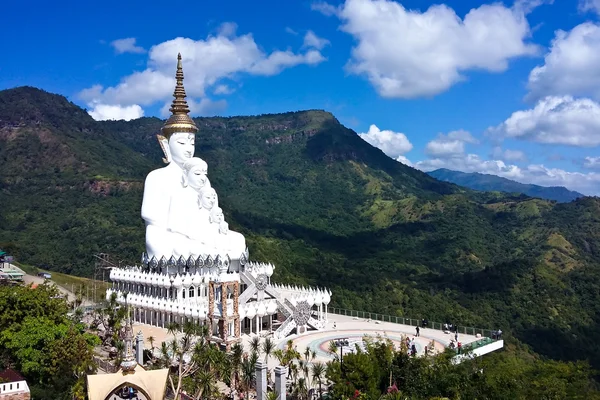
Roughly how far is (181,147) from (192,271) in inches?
403

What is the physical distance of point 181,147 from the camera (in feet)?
143

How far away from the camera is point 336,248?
10931 cm

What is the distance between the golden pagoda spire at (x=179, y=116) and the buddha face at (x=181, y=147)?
1.34ft

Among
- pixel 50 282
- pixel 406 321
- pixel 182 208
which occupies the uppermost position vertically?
pixel 182 208

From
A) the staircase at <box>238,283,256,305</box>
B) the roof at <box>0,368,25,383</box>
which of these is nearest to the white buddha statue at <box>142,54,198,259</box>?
the staircase at <box>238,283,256,305</box>

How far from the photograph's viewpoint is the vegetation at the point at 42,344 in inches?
963

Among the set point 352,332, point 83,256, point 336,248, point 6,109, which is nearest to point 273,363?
point 352,332

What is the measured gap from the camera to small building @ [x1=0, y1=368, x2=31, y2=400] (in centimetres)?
2200

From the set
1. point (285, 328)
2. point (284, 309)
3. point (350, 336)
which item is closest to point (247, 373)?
point (285, 328)

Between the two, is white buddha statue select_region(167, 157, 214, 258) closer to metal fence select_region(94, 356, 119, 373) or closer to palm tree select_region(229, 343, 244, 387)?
metal fence select_region(94, 356, 119, 373)

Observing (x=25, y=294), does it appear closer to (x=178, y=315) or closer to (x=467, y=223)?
(x=178, y=315)

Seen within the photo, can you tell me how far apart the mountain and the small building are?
120ft

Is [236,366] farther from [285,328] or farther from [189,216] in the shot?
[189,216]

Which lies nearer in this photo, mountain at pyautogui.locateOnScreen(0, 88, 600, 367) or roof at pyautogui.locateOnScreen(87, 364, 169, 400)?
roof at pyautogui.locateOnScreen(87, 364, 169, 400)
